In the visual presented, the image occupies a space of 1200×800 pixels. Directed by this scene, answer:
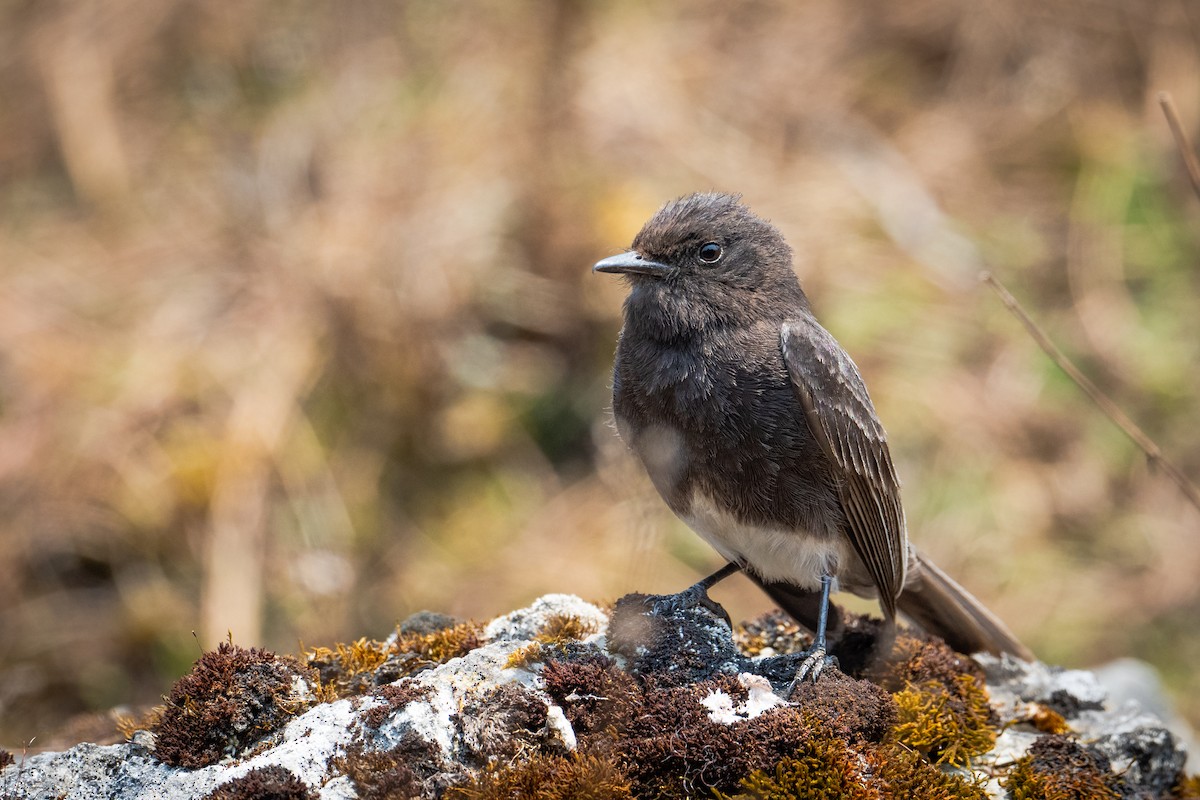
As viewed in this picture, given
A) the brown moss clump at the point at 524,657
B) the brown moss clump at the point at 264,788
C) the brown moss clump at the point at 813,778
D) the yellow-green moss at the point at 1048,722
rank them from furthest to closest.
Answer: the yellow-green moss at the point at 1048,722
the brown moss clump at the point at 524,657
the brown moss clump at the point at 813,778
the brown moss clump at the point at 264,788

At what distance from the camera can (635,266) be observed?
4.49 meters

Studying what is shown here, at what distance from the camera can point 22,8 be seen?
10188 mm

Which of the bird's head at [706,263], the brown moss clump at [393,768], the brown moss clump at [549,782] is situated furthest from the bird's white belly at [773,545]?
the brown moss clump at [393,768]

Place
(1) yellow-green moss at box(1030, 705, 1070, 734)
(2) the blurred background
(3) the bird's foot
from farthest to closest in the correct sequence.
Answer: (2) the blurred background < (1) yellow-green moss at box(1030, 705, 1070, 734) < (3) the bird's foot

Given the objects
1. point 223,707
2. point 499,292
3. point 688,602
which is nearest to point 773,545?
point 688,602

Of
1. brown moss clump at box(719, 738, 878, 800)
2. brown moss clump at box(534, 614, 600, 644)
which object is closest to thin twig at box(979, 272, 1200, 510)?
brown moss clump at box(719, 738, 878, 800)

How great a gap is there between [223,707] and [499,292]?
5097 mm

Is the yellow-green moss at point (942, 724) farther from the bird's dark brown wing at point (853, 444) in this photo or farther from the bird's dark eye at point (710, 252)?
the bird's dark eye at point (710, 252)

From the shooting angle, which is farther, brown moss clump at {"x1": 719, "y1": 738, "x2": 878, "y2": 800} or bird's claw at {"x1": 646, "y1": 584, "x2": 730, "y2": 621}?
bird's claw at {"x1": 646, "y1": 584, "x2": 730, "y2": 621}

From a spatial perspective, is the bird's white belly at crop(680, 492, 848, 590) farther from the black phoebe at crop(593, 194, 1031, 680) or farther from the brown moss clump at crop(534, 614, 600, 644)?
the brown moss clump at crop(534, 614, 600, 644)

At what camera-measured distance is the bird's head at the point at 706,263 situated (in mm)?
4477

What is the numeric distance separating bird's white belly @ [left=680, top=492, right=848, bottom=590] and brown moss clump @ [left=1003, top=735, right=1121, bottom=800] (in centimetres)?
96

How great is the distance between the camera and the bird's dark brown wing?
4277mm

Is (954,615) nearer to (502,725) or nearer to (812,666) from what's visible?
(812,666)
